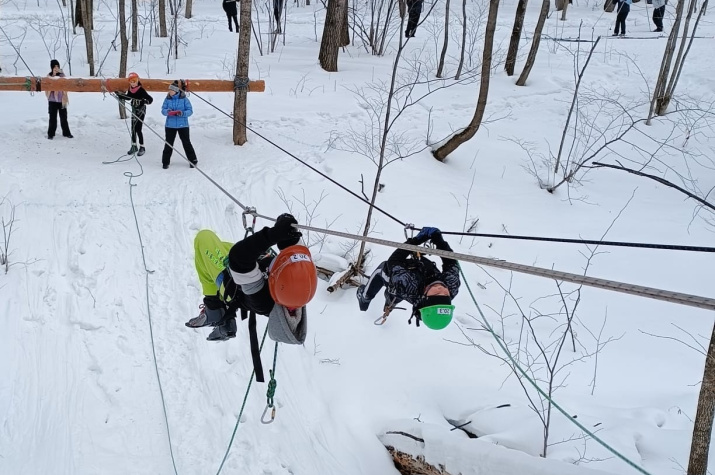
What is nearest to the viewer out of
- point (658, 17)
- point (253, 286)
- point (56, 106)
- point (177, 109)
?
point (253, 286)

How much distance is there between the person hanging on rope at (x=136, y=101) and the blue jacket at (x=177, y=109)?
1.37ft

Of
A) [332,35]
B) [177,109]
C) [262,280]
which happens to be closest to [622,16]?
[332,35]

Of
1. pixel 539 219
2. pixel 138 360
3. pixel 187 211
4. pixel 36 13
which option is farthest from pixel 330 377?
pixel 36 13

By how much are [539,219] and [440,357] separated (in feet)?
12.8

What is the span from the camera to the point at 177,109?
8227mm

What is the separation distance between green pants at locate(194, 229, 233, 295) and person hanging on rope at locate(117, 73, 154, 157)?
4.95 m

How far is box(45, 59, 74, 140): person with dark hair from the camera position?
28.0 ft

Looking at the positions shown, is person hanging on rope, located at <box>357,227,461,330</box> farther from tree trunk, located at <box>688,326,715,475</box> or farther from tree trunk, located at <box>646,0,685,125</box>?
tree trunk, located at <box>646,0,685,125</box>

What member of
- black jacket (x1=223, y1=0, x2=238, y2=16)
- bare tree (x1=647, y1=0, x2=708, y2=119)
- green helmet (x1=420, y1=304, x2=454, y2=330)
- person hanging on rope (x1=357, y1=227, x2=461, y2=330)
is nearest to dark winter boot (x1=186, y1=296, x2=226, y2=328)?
person hanging on rope (x1=357, y1=227, x2=461, y2=330)

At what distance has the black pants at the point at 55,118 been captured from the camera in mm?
8719

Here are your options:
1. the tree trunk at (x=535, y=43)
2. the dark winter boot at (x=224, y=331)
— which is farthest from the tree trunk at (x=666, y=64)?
the dark winter boot at (x=224, y=331)

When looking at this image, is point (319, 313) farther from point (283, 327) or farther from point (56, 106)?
point (56, 106)

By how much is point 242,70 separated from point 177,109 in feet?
4.23

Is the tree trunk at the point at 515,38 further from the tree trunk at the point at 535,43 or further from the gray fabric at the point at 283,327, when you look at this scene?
the gray fabric at the point at 283,327
